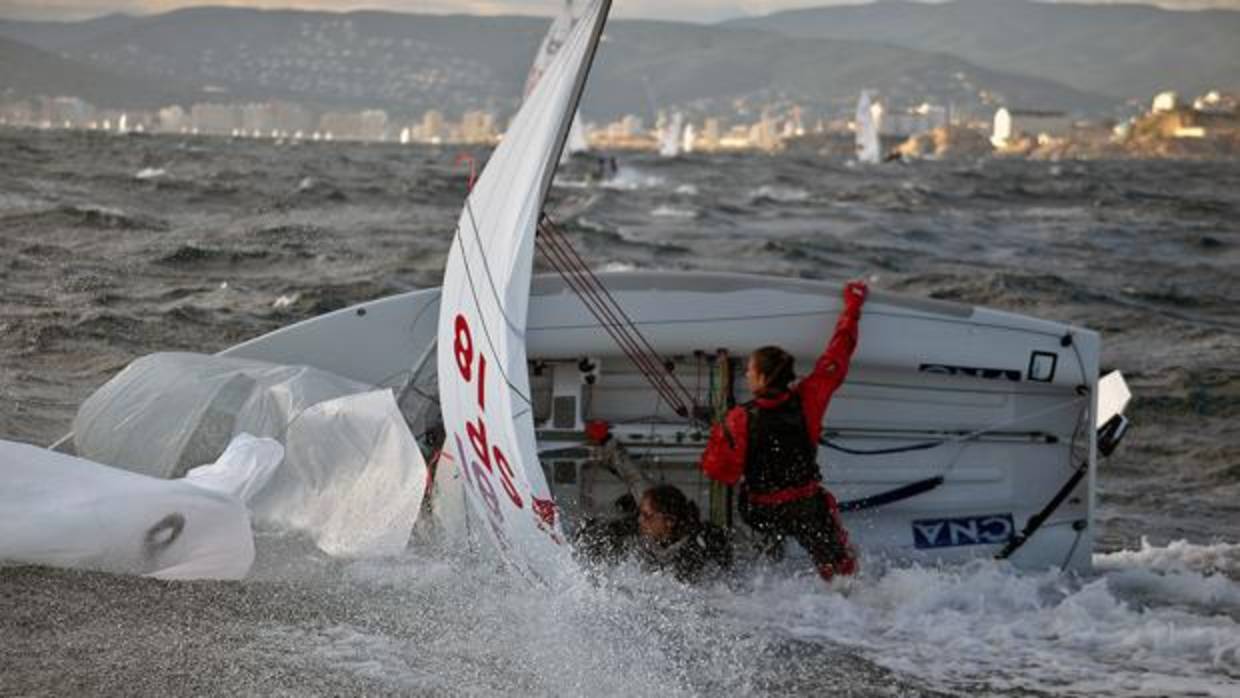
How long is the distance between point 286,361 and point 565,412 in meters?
1.36

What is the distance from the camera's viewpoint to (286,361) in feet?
25.6

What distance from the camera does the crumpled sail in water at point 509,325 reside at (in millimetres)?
4996

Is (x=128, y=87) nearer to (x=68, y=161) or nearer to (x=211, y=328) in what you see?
(x=68, y=161)

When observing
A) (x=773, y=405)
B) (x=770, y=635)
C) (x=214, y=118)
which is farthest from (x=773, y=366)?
(x=214, y=118)

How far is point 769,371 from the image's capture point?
20.4 feet

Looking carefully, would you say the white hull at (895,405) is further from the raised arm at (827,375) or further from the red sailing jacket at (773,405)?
the red sailing jacket at (773,405)

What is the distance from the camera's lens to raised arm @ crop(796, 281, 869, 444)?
20.7 ft

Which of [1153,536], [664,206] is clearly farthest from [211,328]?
[664,206]

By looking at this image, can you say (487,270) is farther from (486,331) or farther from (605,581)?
(605,581)

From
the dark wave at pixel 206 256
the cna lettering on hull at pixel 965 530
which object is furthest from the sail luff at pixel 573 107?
the dark wave at pixel 206 256

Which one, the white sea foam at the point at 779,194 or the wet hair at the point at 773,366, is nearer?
the wet hair at the point at 773,366

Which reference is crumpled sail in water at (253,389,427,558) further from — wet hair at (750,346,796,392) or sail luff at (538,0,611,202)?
sail luff at (538,0,611,202)

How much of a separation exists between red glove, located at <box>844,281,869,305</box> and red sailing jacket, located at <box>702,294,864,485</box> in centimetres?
35

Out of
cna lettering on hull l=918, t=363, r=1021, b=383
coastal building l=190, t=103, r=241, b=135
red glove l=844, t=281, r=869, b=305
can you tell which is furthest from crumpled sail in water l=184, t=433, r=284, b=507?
coastal building l=190, t=103, r=241, b=135
